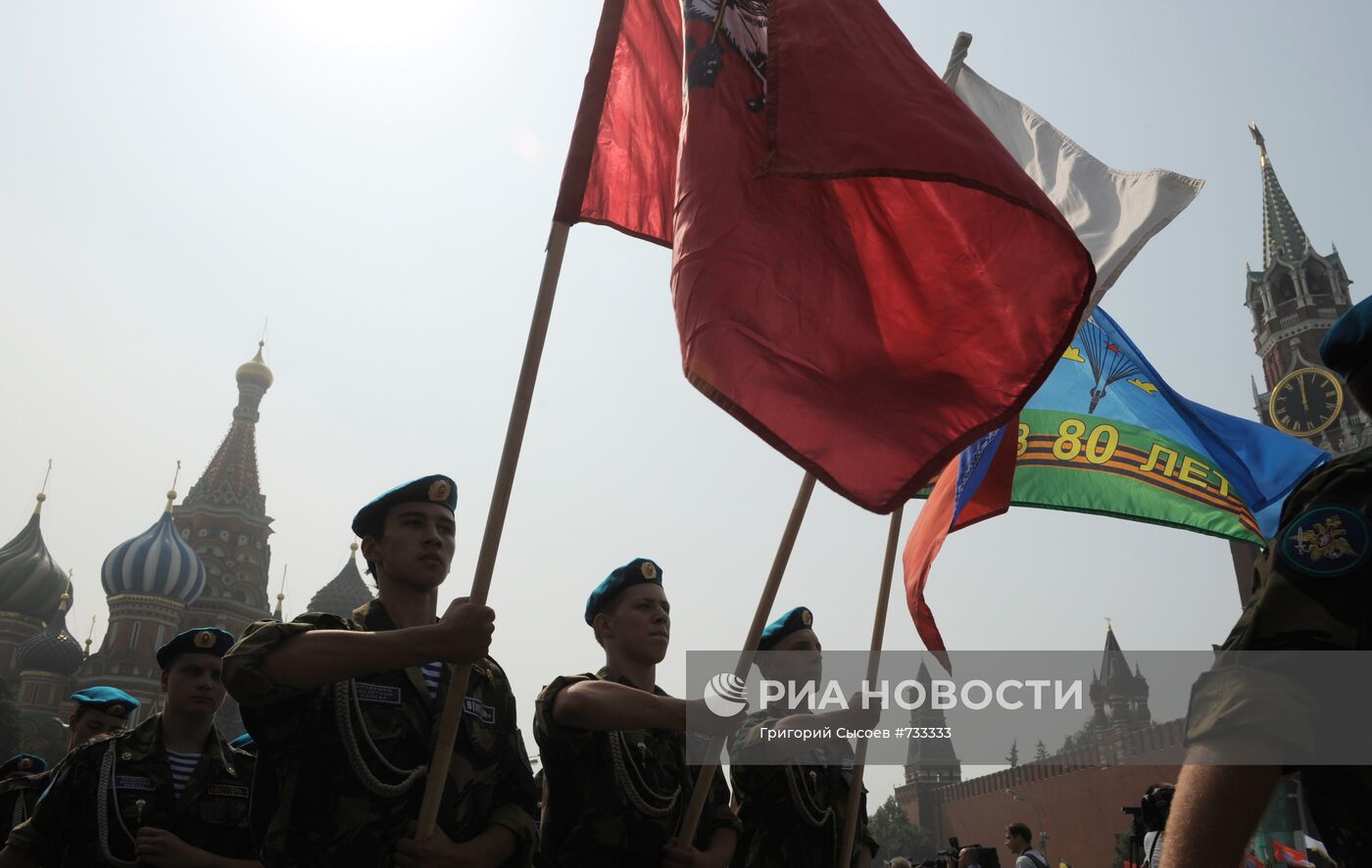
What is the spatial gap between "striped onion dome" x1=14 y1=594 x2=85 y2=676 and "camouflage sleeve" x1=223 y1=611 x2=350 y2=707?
49.5 metres

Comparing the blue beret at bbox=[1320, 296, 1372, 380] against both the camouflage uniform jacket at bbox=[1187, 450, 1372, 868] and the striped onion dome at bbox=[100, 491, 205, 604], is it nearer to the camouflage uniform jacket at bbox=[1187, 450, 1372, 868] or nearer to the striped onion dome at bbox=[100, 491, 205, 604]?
the camouflage uniform jacket at bbox=[1187, 450, 1372, 868]

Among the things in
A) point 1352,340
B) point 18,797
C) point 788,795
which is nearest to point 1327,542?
point 1352,340

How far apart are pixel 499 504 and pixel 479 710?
80 cm

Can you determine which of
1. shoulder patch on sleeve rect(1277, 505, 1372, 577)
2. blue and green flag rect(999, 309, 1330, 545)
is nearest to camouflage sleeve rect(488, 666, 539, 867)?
shoulder patch on sleeve rect(1277, 505, 1372, 577)

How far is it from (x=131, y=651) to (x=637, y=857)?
154 feet

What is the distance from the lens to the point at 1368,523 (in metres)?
1.29

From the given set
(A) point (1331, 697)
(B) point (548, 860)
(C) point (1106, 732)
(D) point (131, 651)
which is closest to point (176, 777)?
(B) point (548, 860)

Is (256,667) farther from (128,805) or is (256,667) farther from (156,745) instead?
(156,745)

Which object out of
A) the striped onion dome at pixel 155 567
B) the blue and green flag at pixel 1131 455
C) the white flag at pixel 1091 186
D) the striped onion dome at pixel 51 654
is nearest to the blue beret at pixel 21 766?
the blue and green flag at pixel 1131 455

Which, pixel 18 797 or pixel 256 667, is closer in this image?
pixel 256 667

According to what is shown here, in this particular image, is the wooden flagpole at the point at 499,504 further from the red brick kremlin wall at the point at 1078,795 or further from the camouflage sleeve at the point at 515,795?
the red brick kremlin wall at the point at 1078,795

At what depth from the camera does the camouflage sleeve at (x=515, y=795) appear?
272cm

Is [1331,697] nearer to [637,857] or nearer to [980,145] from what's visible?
[980,145]

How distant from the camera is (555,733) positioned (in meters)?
3.31
